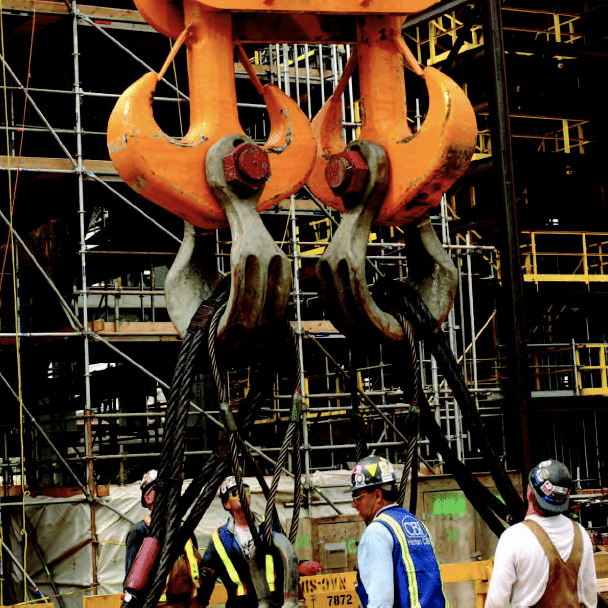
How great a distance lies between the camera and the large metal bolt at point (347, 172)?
16.5 ft

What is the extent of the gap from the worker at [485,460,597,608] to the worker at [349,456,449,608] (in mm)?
354

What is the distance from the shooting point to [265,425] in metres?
19.7

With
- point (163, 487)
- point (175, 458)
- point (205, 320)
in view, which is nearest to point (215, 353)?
point (205, 320)

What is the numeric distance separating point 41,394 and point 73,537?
5914mm

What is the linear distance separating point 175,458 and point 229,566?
349 cm

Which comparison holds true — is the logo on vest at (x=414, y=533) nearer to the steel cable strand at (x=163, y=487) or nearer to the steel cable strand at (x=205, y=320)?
the steel cable strand at (x=205, y=320)

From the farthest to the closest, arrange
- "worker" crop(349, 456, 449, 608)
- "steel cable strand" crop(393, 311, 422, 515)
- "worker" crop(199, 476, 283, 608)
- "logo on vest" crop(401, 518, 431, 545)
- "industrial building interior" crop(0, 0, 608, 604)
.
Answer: "industrial building interior" crop(0, 0, 608, 604)
"worker" crop(199, 476, 283, 608)
"steel cable strand" crop(393, 311, 422, 515)
"logo on vest" crop(401, 518, 431, 545)
"worker" crop(349, 456, 449, 608)

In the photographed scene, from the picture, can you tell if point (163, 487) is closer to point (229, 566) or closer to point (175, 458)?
point (175, 458)

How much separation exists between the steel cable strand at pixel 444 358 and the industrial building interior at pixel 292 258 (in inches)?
8.1

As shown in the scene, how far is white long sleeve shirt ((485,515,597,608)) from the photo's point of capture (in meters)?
4.98

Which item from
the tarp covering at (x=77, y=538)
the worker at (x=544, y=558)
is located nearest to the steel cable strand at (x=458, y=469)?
the worker at (x=544, y=558)

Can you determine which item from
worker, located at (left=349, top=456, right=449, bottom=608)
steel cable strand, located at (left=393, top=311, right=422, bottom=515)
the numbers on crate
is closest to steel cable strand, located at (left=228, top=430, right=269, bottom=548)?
worker, located at (left=349, top=456, right=449, bottom=608)

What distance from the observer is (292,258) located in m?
13.5

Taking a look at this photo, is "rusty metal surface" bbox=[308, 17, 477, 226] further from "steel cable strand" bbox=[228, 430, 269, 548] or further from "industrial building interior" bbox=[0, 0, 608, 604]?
"steel cable strand" bbox=[228, 430, 269, 548]
